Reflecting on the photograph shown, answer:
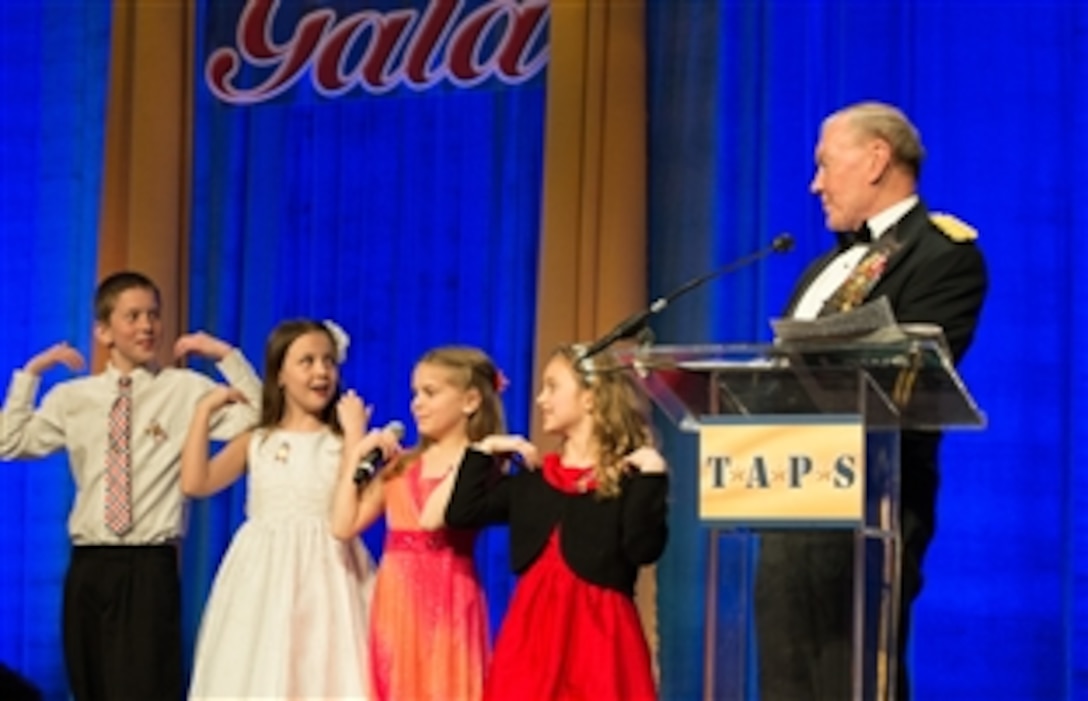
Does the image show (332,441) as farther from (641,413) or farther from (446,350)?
(641,413)

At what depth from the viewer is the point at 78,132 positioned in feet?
19.2

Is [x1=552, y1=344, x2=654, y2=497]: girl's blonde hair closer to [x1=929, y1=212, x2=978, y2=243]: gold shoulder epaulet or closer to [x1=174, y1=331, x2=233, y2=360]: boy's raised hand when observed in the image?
[x1=929, y1=212, x2=978, y2=243]: gold shoulder epaulet

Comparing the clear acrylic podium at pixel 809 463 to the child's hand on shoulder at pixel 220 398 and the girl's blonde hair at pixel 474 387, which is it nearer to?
the girl's blonde hair at pixel 474 387

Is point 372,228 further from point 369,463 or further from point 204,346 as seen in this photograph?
point 369,463

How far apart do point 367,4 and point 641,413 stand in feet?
7.17

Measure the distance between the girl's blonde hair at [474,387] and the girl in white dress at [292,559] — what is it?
0.10m

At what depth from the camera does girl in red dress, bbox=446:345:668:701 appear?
3785 mm

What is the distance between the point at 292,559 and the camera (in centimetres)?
441

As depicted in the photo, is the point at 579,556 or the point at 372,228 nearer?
the point at 579,556

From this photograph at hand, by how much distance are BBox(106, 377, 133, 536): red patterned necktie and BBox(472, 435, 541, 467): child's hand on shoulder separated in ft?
3.31

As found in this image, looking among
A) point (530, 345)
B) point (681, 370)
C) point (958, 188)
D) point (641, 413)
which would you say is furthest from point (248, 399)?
point (681, 370)

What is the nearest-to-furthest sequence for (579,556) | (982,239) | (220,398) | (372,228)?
(579,556) < (220,398) < (982,239) < (372,228)

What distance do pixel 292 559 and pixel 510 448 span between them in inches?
27.2

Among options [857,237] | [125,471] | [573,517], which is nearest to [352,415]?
[125,471]
